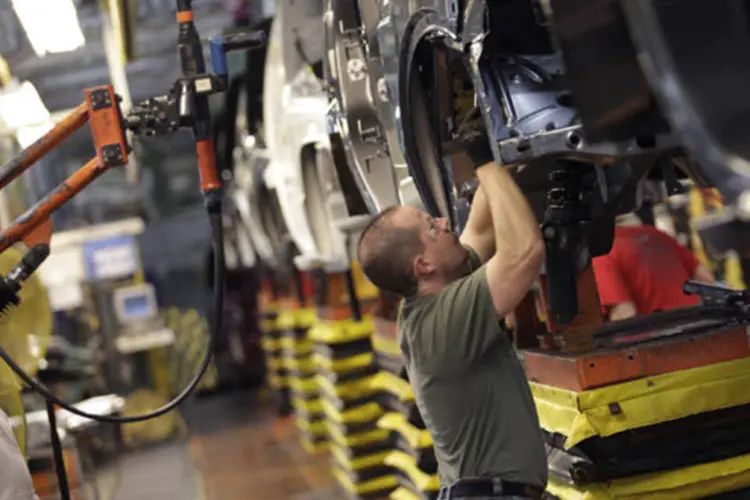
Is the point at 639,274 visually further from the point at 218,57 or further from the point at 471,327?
the point at 218,57

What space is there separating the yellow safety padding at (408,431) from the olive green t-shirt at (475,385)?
195 cm

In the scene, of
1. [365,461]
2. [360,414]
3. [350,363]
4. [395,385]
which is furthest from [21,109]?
[395,385]

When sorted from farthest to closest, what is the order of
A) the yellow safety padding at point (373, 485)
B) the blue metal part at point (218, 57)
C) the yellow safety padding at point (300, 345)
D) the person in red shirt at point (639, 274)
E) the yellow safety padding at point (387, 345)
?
1. the yellow safety padding at point (300, 345)
2. the yellow safety padding at point (373, 485)
3. the yellow safety padding at point (387, 345)
4. the person in red shirt at point (639, 274)
5. the blue metal part at point (218, 57)

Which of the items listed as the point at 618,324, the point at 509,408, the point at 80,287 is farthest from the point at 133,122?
the point at 80,287

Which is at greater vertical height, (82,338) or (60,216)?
(60,216)

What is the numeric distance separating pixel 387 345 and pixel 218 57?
2.59 meters

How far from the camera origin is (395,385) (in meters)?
5.41

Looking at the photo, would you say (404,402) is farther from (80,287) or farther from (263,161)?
(80,287)

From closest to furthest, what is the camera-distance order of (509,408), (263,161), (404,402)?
(509,408) < (404,402) < (263,161)

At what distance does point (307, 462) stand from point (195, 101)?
5929 millimetres

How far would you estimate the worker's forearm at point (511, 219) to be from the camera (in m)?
2.71

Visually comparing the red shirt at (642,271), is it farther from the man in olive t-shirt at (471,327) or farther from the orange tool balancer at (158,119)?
the orange tool balancer at (158,119)

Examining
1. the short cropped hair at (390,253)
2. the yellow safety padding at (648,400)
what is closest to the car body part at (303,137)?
the short cropped hair at (390,253)

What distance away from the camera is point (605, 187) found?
3.02 metres
